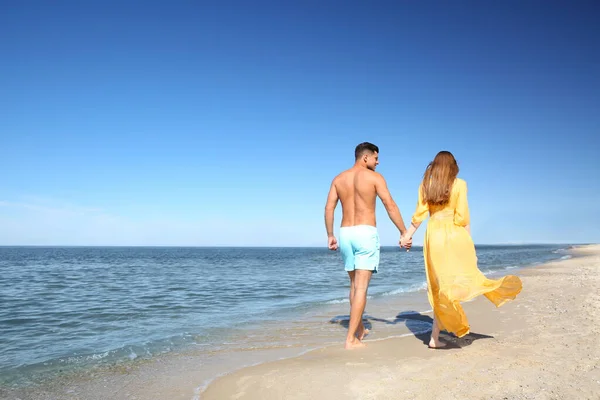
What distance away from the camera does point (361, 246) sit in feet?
15.9

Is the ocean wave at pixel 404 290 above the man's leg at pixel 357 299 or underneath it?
underneath

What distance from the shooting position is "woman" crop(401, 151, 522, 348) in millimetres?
4570

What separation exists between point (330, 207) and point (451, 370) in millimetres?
2271

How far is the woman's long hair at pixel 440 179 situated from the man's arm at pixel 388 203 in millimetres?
357

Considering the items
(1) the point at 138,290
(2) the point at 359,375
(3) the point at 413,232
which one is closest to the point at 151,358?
(2) the point at 359,375

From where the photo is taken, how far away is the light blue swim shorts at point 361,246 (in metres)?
4.85

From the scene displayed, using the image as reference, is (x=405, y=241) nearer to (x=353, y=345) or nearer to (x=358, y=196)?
(x=358, y=196)

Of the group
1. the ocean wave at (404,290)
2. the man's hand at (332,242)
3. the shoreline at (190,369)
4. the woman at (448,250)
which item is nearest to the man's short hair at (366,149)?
the woman at (448,250)

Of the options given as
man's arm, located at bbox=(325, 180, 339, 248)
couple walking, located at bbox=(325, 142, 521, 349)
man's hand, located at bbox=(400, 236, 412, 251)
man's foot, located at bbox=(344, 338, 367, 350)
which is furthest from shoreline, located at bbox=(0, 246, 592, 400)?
man's arm, located at bbox=(325, 180, 339, 248)

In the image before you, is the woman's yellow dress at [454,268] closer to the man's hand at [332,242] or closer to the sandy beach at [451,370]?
the sandy beach at [451,370]

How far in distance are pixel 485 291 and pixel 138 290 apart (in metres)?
11.6

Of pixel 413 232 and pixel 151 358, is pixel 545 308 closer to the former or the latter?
pixel 413 232

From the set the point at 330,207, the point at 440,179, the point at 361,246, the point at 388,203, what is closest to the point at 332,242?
the point at 330,207

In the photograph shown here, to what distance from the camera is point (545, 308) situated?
7160 mm
